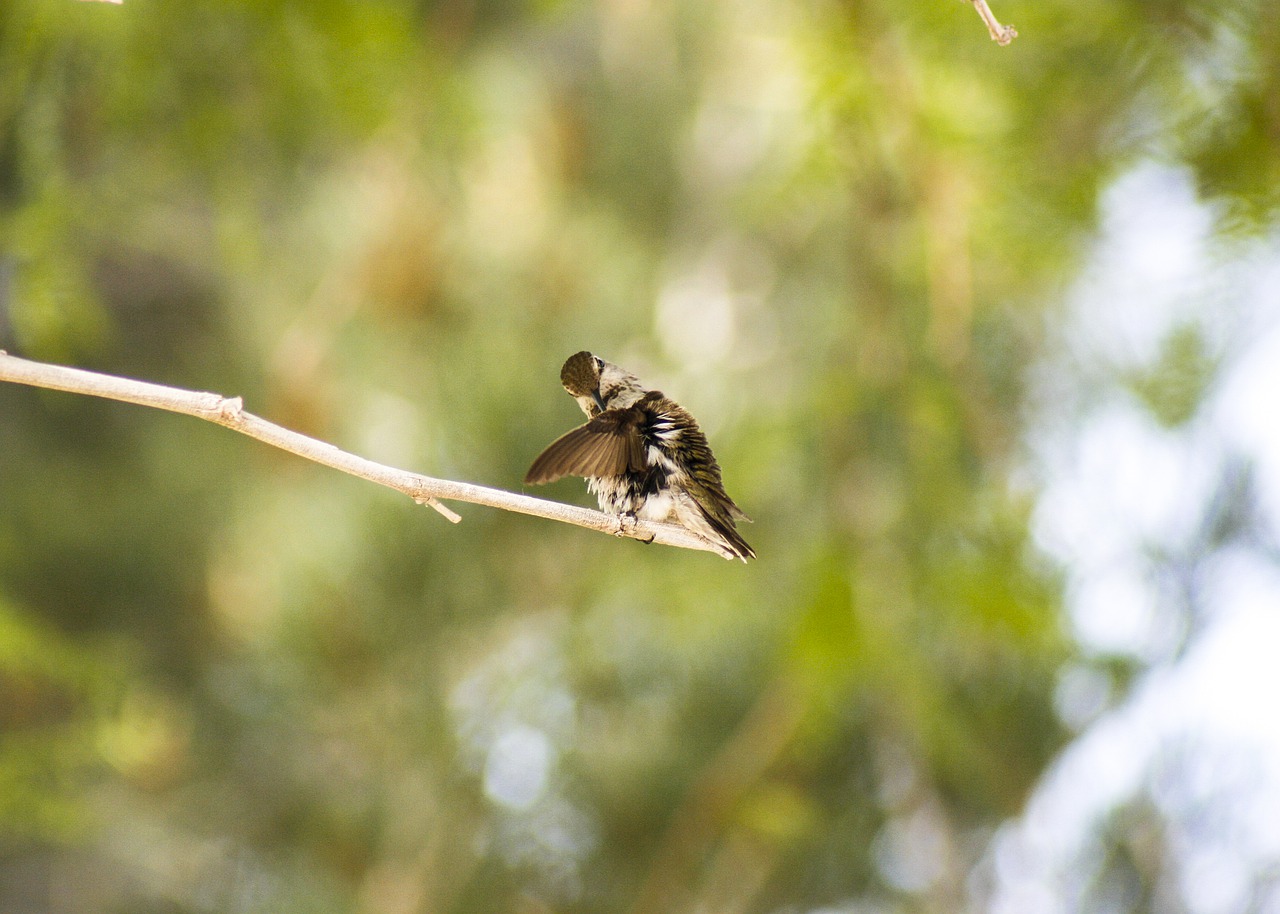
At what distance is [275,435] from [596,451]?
290 millimetres

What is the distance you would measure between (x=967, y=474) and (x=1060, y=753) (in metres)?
0.57

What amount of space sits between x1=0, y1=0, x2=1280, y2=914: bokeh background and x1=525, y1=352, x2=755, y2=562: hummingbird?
Answer: 0.45 m

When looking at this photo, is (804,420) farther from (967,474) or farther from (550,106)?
(550,106)

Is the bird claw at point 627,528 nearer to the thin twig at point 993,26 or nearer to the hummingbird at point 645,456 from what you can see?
the hummingbird at point 645,456

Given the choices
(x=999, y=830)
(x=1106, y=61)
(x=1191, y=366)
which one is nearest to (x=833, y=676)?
(x=1191, y=366)

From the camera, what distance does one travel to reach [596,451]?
730 millimetres

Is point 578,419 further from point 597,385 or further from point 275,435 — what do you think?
point 275,435

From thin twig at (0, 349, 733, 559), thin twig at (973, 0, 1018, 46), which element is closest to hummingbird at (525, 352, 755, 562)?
thin twig at (0, 349, 733, 559)

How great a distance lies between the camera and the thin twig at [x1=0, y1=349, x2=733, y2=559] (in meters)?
0.40

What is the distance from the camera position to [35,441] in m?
3.25

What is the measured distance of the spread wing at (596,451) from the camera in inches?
25.9

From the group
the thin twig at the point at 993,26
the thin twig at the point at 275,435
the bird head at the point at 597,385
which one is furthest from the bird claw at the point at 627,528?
the thin twig at the point at 993,26

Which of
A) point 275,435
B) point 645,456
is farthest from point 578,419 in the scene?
point 275,435

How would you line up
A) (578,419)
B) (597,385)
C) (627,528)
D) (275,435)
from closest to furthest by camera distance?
(275,435)
(627,528)
(597,385)
(578,419)
